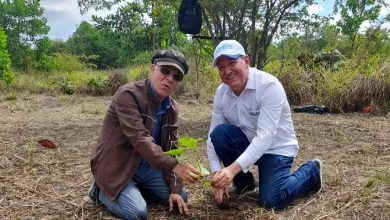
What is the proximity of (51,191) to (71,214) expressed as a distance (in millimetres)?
514

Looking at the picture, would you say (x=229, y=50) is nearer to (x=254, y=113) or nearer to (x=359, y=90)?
(x=254, y=113)

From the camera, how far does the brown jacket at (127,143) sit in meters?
2.61

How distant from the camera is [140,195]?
9.02 ft

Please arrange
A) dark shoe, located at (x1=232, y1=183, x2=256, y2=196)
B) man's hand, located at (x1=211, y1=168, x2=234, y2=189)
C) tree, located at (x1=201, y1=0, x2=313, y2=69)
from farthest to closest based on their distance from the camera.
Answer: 1. tree, located at (x1=201, y1=0, x2=313, y2=69)
2. dark shoe, located at (x1=232, y1=183, x2=256, y2=196)
3. man's hand, located at (x1=211, y1=168, x2=234, y2=189)

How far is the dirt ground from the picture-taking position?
278 cm

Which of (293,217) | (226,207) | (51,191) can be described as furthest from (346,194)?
(51,191)

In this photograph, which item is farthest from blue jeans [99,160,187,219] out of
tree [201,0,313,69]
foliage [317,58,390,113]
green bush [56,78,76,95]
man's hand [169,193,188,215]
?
green bush [56,78,76,95]

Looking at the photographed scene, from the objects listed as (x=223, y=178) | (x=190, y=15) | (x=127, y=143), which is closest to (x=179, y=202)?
(x=223, y=178)

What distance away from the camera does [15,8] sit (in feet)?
44.9

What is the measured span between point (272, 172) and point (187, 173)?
2.16 feet

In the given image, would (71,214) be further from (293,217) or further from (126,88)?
(293,217)

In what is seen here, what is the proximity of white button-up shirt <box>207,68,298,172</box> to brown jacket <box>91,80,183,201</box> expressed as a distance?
48cm

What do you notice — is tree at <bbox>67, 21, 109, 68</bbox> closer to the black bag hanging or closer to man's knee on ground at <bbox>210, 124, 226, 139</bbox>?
the black bag hanging

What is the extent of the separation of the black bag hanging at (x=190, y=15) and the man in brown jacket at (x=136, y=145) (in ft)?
10.2
